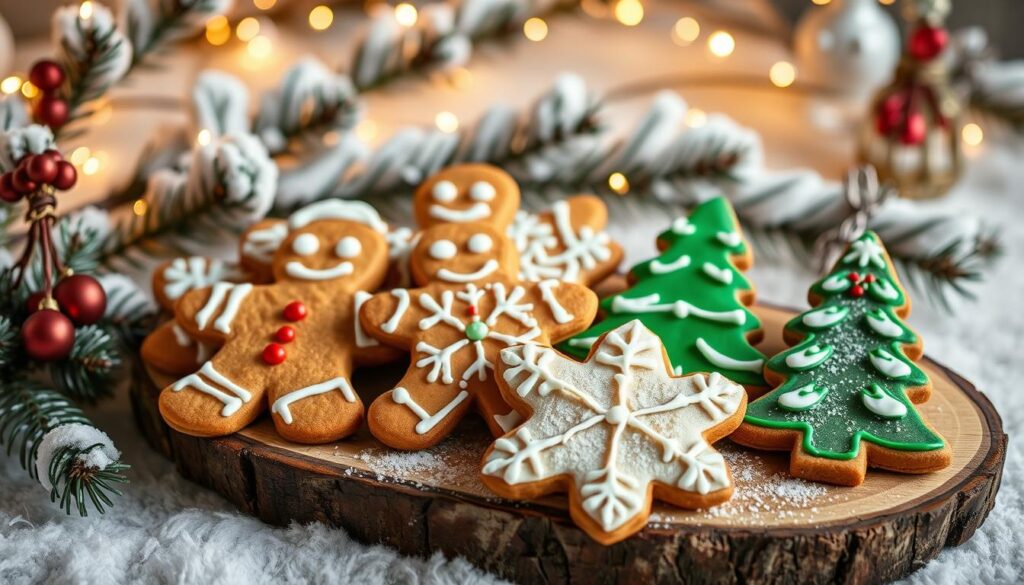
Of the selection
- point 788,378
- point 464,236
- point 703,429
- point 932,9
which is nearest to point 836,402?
point 788,378

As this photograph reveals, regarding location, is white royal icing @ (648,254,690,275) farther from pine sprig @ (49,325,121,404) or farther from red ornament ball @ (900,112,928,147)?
red ornament ball @ (900,112,928,147)

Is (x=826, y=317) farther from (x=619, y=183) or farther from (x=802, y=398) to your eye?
(x=619, y=183)

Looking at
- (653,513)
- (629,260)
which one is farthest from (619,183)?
(653,513)

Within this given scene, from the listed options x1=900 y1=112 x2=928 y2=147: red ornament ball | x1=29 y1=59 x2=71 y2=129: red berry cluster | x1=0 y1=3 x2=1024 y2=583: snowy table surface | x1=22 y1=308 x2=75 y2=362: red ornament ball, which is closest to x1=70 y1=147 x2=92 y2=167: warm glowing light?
x1=0 y1=3 x2=1024 y2=583: snowy table surface

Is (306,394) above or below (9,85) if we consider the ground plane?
below

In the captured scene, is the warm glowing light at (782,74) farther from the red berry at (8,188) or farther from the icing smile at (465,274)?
the red berry at (8,188)

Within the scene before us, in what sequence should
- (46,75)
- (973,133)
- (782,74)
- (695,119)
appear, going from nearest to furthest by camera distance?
(46,75)
(695,119)
(973,133)
(782,74)
